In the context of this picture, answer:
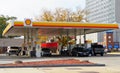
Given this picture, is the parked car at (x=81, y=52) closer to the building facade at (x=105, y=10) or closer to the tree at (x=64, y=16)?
the tree at (x=64, y=16)

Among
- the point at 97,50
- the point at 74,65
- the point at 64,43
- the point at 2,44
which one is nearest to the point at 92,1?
the point at 2,44

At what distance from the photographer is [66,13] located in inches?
3322

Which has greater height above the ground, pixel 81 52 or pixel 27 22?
pixel 27 22

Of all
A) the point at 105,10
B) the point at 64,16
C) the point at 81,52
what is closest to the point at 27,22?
the point at 81,52

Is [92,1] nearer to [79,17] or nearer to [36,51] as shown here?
[79,17]

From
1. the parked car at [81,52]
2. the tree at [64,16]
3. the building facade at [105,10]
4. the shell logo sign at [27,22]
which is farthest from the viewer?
the building facade at [105,10]

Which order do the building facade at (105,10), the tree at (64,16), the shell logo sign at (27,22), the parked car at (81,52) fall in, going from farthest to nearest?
1. the building facade at (105,10)
2. the tree at (64,16)
3. the parked car at (81,52)
4. the shell logo sign at (27,22)

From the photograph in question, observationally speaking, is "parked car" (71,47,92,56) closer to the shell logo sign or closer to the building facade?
the shell logo sign

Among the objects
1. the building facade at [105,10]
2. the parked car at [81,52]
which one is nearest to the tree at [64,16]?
the parked car at [81,52]

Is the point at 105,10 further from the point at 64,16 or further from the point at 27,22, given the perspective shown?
the point at 27,22

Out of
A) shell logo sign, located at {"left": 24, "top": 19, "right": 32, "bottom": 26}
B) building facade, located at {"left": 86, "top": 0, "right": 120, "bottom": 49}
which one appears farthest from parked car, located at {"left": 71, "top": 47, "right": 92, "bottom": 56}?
building facade, located at {"left": 86, "top": 0, "right": 120, "bottom": 49}

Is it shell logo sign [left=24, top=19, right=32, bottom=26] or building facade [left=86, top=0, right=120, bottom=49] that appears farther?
building facade [left=86, top=0, right=120, bottom=49]

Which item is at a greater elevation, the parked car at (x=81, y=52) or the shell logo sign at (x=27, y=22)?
the shell logo sign at (x=27, y=22)

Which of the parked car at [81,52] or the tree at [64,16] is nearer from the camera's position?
the parked car at [81,52]
